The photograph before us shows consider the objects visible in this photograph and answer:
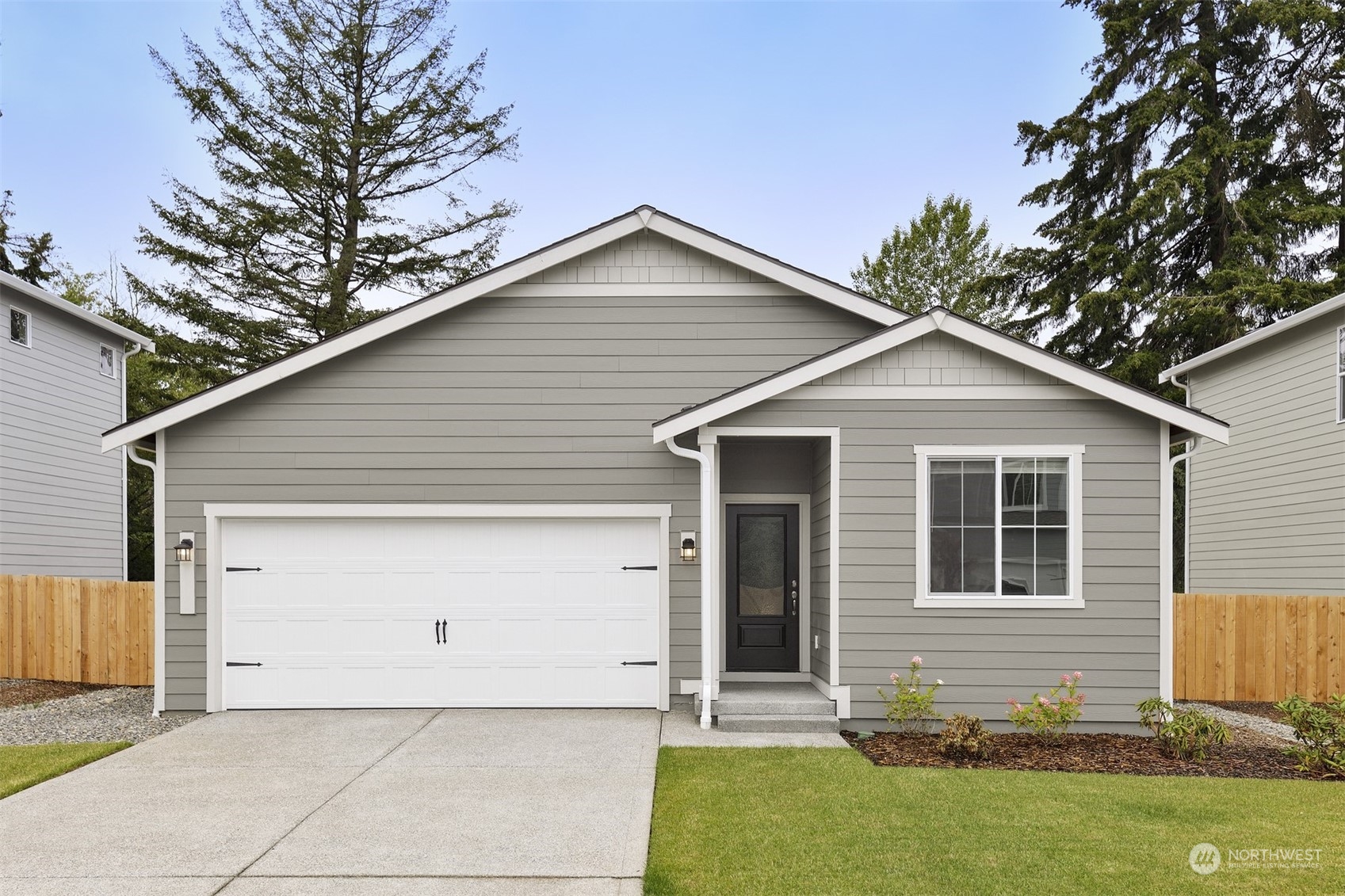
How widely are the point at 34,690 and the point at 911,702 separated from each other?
10221 mm

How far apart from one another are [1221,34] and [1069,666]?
59.6 ft

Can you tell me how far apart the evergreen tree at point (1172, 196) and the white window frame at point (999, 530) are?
40.1 ft

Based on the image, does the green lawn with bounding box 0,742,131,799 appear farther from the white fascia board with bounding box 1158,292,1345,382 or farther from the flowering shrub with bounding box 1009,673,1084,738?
the white fascia board with bounding box 1158,292,1345,382

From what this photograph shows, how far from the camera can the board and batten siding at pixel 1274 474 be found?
12.7 meters

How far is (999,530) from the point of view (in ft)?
29.2

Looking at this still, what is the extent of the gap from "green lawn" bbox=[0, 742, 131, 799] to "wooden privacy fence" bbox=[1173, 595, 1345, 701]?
11.3 meters

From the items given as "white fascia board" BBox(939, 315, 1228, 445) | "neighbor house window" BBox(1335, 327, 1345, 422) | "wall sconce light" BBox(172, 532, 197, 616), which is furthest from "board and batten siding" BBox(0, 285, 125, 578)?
"neighbor house window" BBox(1335, 327, 1345, 422)

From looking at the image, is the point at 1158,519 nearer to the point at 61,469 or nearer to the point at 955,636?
the point at 955,636

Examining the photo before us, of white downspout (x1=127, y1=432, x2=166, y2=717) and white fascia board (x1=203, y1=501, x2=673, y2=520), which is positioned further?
white fascia board (x1=203, y1=501, x2=673, y2=520)

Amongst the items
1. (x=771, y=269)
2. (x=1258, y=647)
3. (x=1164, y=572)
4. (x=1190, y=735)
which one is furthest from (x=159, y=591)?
(x=1258, y=647)

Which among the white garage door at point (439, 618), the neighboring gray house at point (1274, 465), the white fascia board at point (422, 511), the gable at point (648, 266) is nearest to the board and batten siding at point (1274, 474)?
the neighboring gray house at point (1274, 465)

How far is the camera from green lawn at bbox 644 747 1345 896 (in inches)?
193

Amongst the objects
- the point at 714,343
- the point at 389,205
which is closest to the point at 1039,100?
the point at 389,205

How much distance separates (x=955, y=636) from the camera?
29.2 ft
